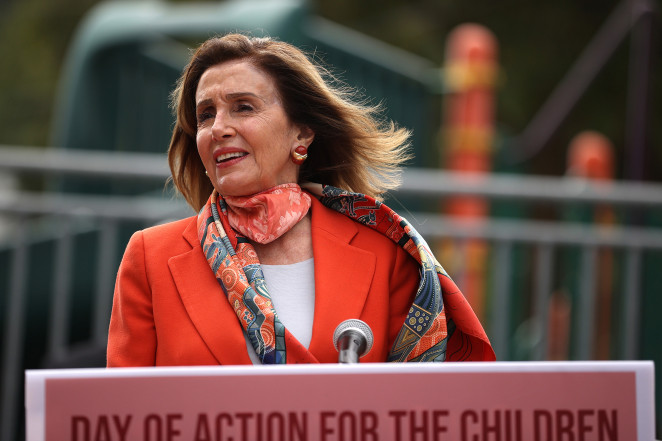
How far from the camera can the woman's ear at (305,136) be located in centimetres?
242

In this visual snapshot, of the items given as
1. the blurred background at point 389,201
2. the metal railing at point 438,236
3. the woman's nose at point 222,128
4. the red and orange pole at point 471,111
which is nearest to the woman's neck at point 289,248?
the woman's nose at point 222,128

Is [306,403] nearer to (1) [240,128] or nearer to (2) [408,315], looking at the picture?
(2) [408,315]

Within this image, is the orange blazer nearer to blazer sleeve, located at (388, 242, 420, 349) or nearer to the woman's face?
blazer sleeve, located at (388, 242, 420, 349)

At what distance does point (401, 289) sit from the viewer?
7.68ft

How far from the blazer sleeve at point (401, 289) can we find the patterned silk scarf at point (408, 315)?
A: 0.13ft

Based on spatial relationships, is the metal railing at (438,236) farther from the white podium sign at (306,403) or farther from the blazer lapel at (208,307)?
the white podium sign at (306,403)

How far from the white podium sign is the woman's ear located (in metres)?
0.70

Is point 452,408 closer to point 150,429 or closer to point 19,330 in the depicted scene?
point 150,429

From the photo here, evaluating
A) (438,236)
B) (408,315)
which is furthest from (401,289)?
(438,236)

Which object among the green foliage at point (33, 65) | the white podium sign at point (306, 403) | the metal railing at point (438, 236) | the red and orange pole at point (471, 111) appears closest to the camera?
the white podium sign at point (306, 403)

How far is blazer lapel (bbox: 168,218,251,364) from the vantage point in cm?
216

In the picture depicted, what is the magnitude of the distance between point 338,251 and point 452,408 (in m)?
0.52

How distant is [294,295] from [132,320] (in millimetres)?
380

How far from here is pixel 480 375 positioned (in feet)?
6.44
